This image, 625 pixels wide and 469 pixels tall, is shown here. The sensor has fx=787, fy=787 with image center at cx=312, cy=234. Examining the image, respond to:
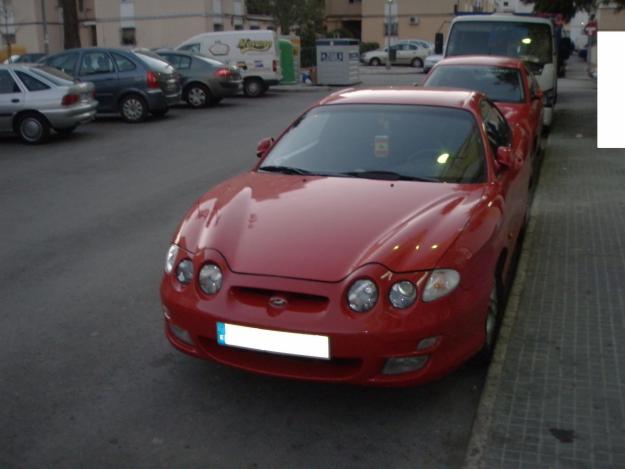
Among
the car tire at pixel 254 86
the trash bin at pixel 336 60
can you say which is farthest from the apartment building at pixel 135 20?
the car tire at pixel 254 86

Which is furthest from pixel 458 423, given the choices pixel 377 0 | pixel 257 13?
pixel 377 0

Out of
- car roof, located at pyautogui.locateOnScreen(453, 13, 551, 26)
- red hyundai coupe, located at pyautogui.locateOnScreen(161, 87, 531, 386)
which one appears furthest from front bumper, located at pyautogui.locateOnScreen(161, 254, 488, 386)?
car roof, located at pyautogui.locateOnScreen(453, 13, 551, 26)

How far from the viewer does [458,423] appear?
13.4 ft

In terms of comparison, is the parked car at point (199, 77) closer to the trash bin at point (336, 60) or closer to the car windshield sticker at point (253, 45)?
the car windshield sticker at point (253, 45)

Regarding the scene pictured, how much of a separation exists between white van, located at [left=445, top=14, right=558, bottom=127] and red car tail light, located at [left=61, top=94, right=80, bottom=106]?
7675mm

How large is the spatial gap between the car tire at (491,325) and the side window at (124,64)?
14644 mm

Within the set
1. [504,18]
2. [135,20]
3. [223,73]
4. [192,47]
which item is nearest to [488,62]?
[504,18]

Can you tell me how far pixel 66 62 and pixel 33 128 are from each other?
14.4 ft

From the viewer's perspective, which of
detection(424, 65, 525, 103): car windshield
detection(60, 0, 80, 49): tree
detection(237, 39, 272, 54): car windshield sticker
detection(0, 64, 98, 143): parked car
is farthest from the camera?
detection(60, 0, 80, 49): tree

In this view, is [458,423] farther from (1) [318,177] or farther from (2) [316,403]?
(1) [318,177]

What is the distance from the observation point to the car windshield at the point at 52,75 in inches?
590

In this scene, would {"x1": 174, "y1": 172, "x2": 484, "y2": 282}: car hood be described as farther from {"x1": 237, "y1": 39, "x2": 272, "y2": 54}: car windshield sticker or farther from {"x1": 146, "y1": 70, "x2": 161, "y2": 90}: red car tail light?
{"x1": 237, "y1": 39, "x2": 272, "y2": 54}: car windshield sticker

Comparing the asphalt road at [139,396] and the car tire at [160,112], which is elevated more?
the car tire at [160,112]

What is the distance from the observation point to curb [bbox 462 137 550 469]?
3.71 metres
